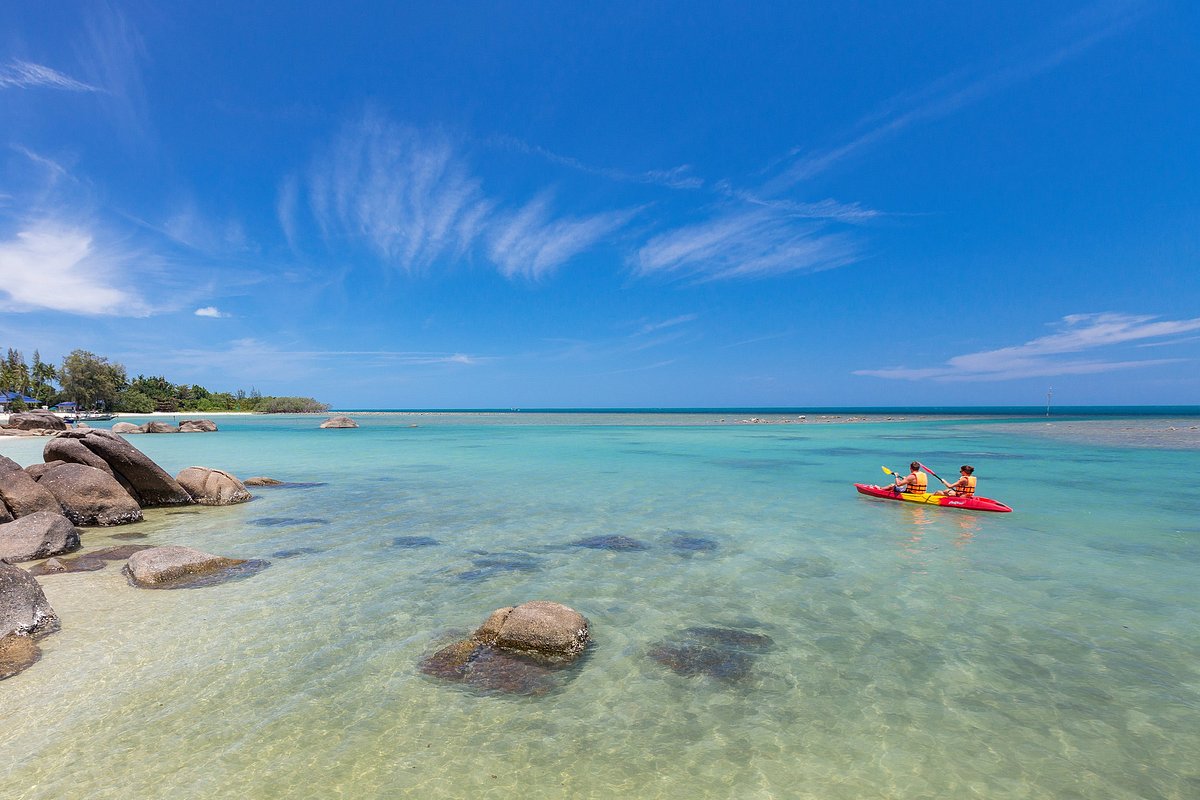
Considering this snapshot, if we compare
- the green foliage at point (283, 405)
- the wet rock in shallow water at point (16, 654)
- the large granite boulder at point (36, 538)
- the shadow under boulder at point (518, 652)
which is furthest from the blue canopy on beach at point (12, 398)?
the shadow under boulder at point (518, 652)

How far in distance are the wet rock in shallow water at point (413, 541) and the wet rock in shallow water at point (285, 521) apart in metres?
3.11

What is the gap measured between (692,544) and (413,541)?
20.7ft

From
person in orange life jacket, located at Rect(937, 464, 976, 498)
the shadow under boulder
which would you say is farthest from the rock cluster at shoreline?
person in orange life jacket, located at Rect(937, 464, 976, 498)

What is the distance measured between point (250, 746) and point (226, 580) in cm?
572

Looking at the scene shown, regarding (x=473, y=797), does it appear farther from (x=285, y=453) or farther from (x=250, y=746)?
(x=285, y=453)

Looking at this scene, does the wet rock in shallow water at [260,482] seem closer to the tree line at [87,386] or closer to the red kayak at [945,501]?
the red kayak at [945,501]

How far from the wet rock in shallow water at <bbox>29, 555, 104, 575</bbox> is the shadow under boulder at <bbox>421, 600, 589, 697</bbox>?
26.7 ft

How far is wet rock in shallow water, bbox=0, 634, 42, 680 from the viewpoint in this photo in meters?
6.48

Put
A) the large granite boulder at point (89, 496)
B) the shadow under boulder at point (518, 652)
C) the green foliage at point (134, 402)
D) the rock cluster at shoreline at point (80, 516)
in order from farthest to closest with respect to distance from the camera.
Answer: the green foliage at point (134, 402) → the large granite boulder at point (89, 496) → the rock cluster at shoreline at point (80, 516) → the shadow under boulder at point (518, 652)

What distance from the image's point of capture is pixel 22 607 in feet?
24.6

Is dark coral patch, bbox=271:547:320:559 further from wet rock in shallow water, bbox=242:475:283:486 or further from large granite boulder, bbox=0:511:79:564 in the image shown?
wet rock in shallow water, bbox=242:475:283:486

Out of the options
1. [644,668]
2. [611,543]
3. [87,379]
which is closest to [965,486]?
[611,543]

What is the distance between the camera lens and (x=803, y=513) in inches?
648

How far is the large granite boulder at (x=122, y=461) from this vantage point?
52.1 feet
